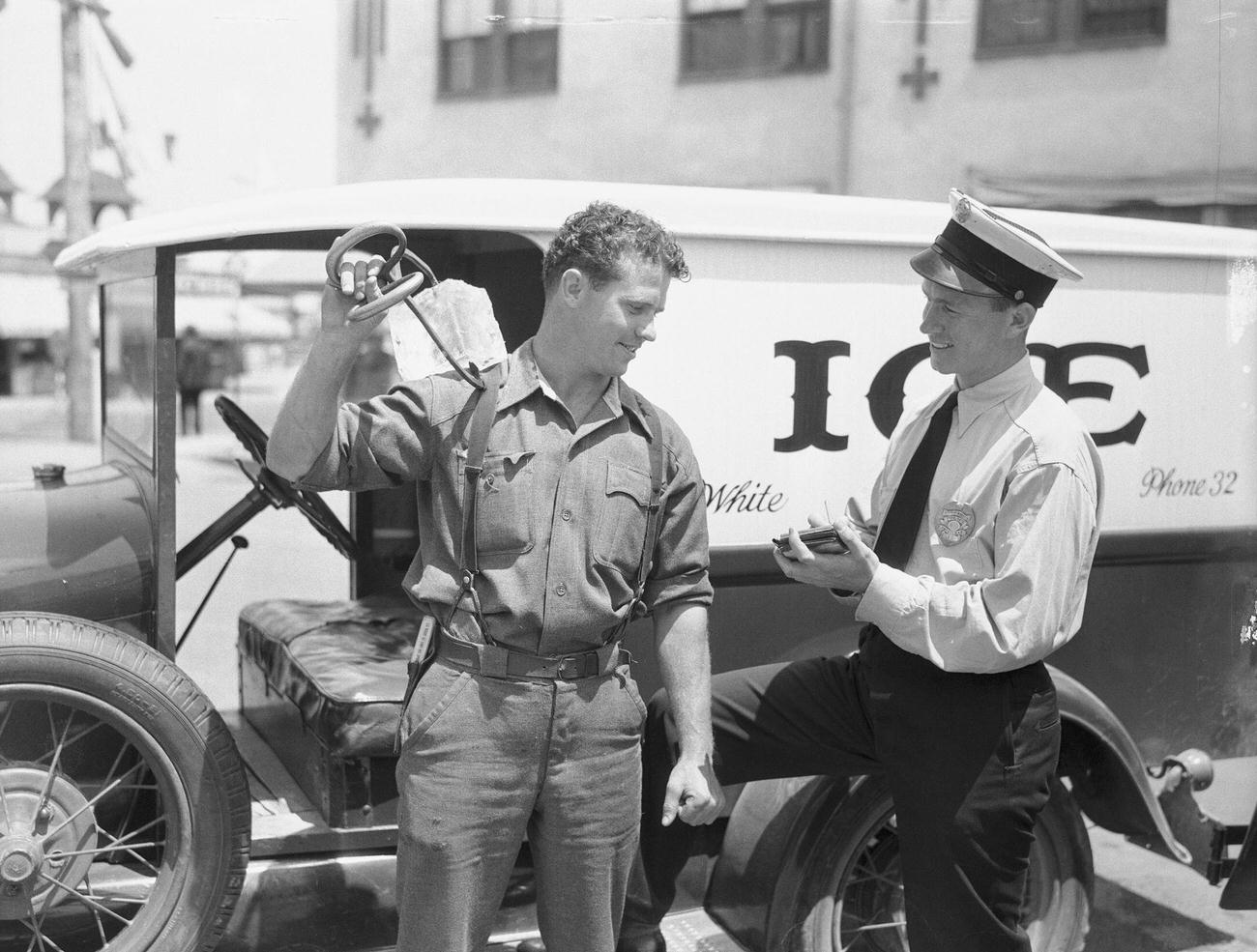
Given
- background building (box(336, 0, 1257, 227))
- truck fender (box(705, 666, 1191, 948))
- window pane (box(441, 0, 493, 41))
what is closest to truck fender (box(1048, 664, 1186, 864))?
truck fender (box(705, 666, 1191, 948))

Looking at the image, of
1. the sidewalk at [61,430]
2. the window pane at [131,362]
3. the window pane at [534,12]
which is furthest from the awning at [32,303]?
the window pane at [131,362]

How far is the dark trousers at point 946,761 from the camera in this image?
7.66 ft

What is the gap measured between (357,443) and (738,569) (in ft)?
3.82

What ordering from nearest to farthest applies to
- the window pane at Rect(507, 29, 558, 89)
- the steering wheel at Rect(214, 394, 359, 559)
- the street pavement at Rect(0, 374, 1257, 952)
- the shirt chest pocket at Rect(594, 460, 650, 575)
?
the shirt chest pocket at Rect(594, 460, 650, 575)
the steering wheel at Rect(214, 394, 359, 559)
the street pavement at Rect(0, 374, 1257, 952)
the window pane at Rect(507, 29, 558, 89)

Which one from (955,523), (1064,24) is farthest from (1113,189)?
(955,523)

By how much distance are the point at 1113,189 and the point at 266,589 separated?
5.78 m

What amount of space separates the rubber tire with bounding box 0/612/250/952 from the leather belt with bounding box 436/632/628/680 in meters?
0.72

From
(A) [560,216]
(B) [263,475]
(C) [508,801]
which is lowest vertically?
(C) [508,801]

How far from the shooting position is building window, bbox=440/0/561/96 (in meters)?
6.05

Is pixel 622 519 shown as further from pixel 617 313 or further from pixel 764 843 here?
pixel 764 843

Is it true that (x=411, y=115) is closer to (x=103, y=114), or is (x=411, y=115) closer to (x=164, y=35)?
(x=164, y=35)

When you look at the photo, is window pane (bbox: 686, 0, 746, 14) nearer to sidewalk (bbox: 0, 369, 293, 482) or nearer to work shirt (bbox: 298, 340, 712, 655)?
work shirt (bbox: 298, 340, 712, 655)

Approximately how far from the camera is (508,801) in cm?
216

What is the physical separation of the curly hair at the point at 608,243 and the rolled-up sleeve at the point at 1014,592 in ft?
2.35
